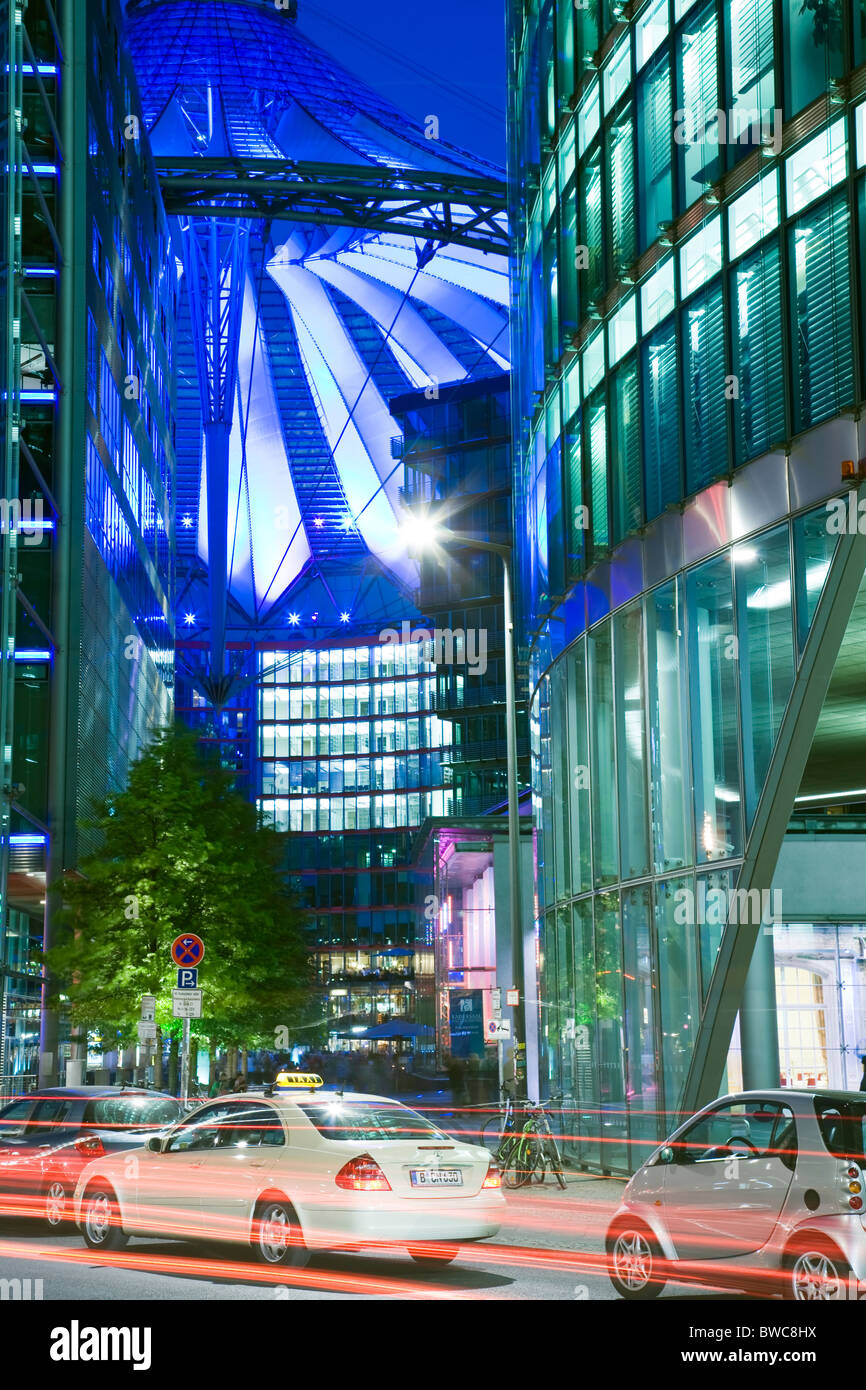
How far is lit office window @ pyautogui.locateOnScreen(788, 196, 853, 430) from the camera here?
1769 cm

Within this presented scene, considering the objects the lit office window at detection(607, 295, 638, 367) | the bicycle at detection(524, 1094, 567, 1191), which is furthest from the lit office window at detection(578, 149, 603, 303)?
the bicycle at detection(524, 1094, 567, 1191)

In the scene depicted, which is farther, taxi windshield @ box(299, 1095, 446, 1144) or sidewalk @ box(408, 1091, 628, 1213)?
sidewalk @ box(408, 1091, 628, 1213)

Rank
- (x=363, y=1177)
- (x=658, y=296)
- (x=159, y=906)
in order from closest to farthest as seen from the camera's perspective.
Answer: (x=363, y=1177)
(x=658, y=296)
(x=159, y=906)

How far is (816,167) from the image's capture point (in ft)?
60.4

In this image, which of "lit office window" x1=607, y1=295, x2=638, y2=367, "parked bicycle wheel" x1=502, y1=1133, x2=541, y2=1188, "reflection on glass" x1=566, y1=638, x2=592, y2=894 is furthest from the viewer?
"reflection on glass" x1=566, y1=638, x2=592, y2=894

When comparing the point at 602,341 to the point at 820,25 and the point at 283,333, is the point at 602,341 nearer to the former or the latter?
the point at 820,25

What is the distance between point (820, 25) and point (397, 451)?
3346 inches

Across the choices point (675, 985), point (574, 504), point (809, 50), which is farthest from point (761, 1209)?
point (574, 504)

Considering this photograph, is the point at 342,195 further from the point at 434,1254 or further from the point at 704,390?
the point at 434,1254

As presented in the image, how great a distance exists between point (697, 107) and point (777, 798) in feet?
30.7

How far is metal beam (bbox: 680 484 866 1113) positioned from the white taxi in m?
6.34

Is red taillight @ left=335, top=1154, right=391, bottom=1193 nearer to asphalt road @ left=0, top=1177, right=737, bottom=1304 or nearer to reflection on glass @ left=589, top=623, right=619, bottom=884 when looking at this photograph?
asphalt road @ left=0, top=1177, right=737, bottom=1304

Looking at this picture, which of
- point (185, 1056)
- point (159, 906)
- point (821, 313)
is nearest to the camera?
point (821, 313)
